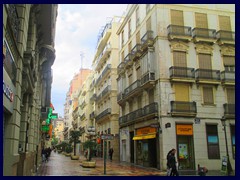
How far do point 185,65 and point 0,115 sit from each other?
55.9 ft

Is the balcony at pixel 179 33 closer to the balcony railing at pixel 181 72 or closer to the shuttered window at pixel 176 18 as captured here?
the shuttered window at pixel 176 18

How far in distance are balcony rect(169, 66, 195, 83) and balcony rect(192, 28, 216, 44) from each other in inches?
101

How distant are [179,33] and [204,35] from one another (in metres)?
2.07

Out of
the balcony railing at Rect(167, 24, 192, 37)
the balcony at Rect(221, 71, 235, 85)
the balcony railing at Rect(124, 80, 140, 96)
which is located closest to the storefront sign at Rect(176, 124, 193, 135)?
the balcony at Rect(221, 71, 235, 85)

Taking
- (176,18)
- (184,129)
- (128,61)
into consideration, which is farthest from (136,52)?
(184,129)

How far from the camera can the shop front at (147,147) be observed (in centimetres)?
2128

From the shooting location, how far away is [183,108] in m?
20.1

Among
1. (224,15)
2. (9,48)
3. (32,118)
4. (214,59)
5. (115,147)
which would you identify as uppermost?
(224,15)

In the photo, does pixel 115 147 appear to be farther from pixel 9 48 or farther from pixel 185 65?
pixel 9 48

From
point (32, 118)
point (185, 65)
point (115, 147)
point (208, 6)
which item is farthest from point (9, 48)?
point (115, 147)

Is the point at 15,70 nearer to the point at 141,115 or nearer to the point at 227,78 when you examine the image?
the point at 141,115

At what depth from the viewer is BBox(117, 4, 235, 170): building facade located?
19.7 metres

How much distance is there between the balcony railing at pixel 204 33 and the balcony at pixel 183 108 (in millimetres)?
5354

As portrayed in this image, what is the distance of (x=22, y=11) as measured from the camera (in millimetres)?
9391
